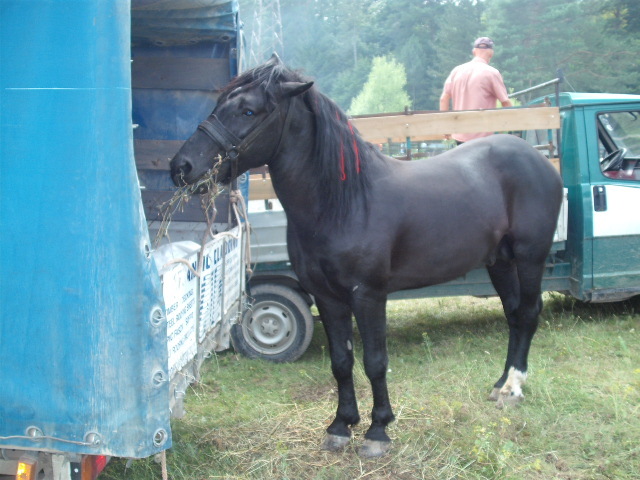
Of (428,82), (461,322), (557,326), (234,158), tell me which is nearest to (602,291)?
(557,326)

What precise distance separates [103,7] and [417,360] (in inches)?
154

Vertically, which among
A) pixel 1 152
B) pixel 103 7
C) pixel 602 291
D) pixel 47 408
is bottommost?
pixel 602 291

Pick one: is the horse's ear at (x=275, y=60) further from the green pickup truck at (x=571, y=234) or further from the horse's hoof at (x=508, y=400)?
the horse's hoof at (x=508, y=400)

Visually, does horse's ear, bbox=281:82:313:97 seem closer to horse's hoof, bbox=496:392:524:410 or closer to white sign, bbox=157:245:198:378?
white sign, bbox=157:245:198:378

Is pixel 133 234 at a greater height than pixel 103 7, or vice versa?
pixel 103 7

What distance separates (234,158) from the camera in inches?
111

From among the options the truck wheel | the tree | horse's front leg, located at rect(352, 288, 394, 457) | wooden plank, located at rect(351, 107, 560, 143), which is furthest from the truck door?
the tree

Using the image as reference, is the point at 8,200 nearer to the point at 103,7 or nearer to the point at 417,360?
the point at 103,7

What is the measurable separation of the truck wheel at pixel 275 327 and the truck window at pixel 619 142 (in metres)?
3.03

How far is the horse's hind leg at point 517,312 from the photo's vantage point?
4020 millimetres

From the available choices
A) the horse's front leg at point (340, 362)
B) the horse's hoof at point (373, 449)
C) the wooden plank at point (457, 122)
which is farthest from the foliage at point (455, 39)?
the horse's hoof at point (373, 449)

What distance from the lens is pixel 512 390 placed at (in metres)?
4.02

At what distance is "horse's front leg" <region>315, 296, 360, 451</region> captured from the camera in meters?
3.37

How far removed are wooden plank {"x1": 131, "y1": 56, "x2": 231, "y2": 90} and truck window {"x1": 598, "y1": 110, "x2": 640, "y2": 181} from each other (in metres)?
3.59
